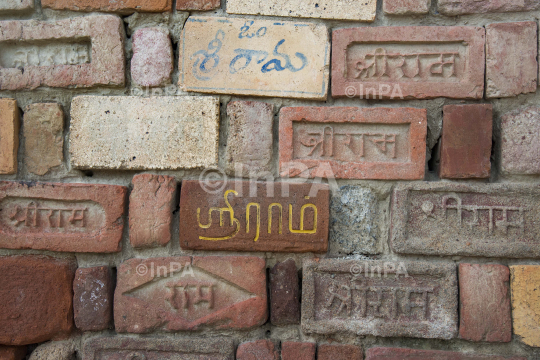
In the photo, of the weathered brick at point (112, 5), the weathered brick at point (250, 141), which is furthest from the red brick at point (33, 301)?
the weathered brick at point (112, 5)

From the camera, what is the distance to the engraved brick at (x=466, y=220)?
4.77 ft

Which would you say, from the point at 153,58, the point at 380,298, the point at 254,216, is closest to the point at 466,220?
the point at 380,298

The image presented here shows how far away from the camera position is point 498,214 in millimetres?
1475

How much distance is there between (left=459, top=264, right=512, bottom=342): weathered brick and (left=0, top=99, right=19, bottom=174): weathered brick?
1939 millimetres

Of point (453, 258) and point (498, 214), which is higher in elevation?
point (498, 214)

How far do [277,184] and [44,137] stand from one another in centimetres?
103

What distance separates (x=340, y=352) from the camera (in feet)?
4.81

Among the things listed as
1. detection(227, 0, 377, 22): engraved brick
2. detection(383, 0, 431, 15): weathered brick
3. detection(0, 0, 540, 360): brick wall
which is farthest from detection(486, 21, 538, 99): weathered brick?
detection(227, 0, 377, 22): engraved brick

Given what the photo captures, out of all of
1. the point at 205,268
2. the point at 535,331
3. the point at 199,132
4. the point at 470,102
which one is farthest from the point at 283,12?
the point at 535,331

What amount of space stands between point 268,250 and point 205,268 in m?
0.27

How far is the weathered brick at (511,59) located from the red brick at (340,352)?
1.17m

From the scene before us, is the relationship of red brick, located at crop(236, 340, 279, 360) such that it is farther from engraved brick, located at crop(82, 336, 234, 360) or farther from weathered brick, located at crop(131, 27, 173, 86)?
weathered brick, located at crop(131, 27, 173, 86)

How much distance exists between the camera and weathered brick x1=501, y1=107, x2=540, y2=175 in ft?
4.81

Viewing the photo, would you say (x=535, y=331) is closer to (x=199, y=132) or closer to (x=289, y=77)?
(x=289, y=77)
